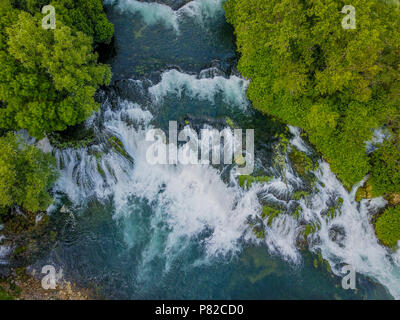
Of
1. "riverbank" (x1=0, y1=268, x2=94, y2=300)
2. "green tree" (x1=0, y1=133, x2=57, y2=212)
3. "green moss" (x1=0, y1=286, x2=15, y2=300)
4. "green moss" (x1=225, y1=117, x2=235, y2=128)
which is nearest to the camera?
"green tree" (x1=0, y1=133, x2=57, y2=212)

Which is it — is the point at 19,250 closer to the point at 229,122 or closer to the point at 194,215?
the point at 194,215

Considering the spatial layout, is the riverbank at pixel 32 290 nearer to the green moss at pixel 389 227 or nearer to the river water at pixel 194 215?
the river water at pixel 194 215

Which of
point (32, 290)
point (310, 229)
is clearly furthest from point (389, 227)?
point (32, 290)

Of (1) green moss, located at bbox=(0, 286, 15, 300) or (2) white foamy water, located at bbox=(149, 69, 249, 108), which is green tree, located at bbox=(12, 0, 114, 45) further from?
(1) green moss, located at bbox=(0, 286, 15, 300)

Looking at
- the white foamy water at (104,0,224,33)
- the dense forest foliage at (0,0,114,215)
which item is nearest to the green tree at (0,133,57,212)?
the dense forest foliage at (0,0,114,215)

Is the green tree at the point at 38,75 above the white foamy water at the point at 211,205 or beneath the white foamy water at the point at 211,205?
above

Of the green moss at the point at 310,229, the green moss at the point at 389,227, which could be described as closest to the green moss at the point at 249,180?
the green moss at the point at 310,229
